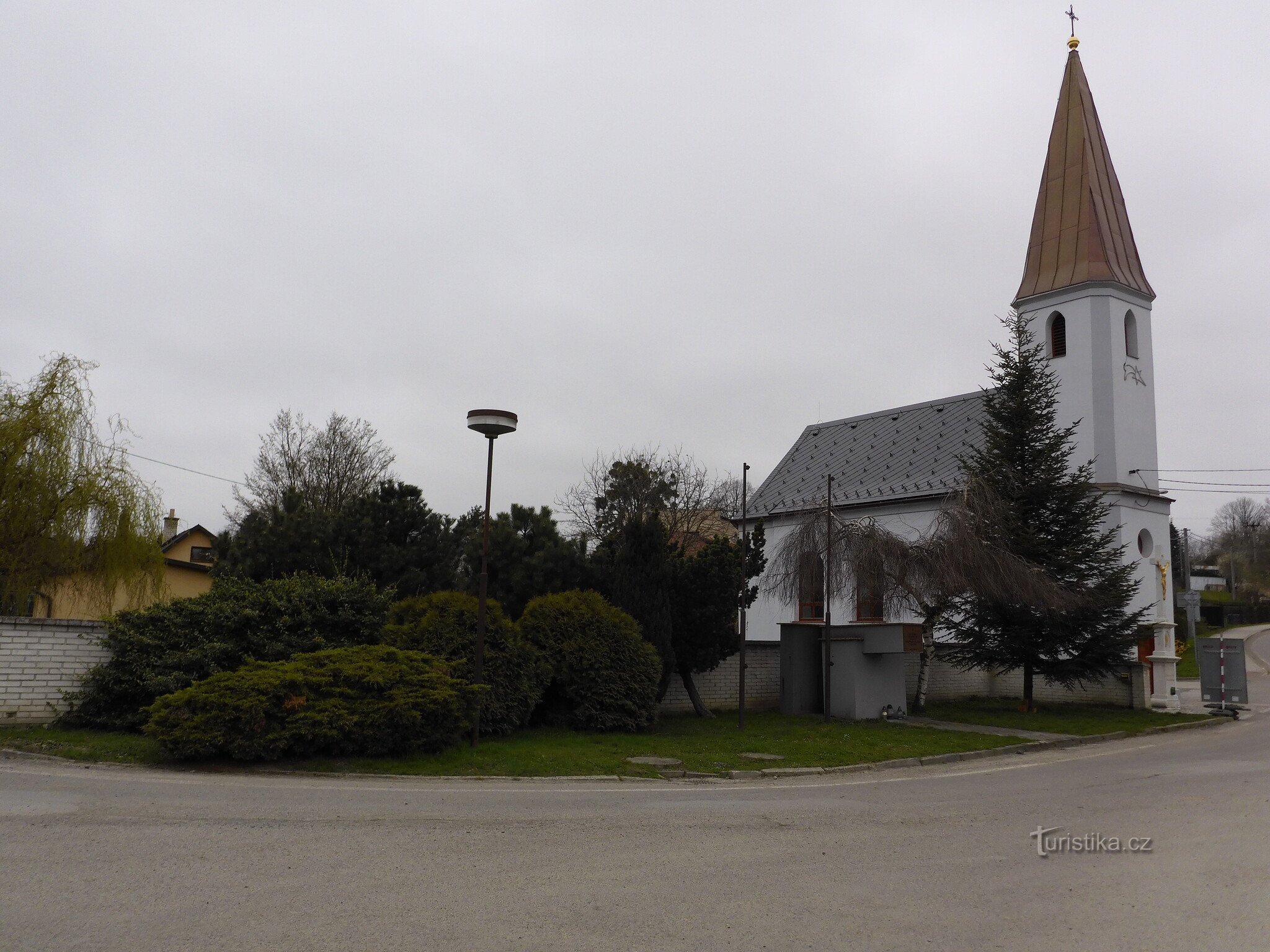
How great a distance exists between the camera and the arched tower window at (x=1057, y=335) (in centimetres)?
3444

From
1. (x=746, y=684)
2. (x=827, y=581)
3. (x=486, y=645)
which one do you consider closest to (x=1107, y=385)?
(x=827, y=581)

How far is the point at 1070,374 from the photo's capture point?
111ft

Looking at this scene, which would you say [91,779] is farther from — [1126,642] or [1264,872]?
[1126,642]

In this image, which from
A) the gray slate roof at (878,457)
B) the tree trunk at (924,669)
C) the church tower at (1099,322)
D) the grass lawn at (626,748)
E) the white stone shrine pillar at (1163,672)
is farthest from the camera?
the gray slate roof at (878,457)

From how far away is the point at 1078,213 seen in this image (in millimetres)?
35031

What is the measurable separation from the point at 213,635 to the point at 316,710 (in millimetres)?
3630

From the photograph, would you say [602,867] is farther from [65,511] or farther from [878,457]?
[878,457]

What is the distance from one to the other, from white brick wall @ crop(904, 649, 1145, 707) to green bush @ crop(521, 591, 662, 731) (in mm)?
11167

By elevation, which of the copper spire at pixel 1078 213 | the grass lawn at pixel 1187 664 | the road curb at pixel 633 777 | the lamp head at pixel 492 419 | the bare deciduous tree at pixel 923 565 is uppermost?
the copper spire at pixel 1078 213

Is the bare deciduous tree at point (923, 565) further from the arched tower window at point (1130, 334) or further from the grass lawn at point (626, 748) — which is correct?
the arched tower window at point (1130, 334)

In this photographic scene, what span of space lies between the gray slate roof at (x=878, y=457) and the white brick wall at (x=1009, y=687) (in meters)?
6.74

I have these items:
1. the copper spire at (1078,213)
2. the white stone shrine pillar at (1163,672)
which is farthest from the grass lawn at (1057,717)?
the copper spire at (1078,213)

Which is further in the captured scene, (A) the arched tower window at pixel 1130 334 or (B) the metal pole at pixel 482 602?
(A) the arched tower window at pixel 1130 334

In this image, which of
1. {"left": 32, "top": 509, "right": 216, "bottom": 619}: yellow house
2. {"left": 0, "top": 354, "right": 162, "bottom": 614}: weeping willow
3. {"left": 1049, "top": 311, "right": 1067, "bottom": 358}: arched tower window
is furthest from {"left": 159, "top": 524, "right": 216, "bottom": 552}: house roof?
{"left": 1049, "top": 311, "right": 1067, "bottom": 358}: arched tower window
